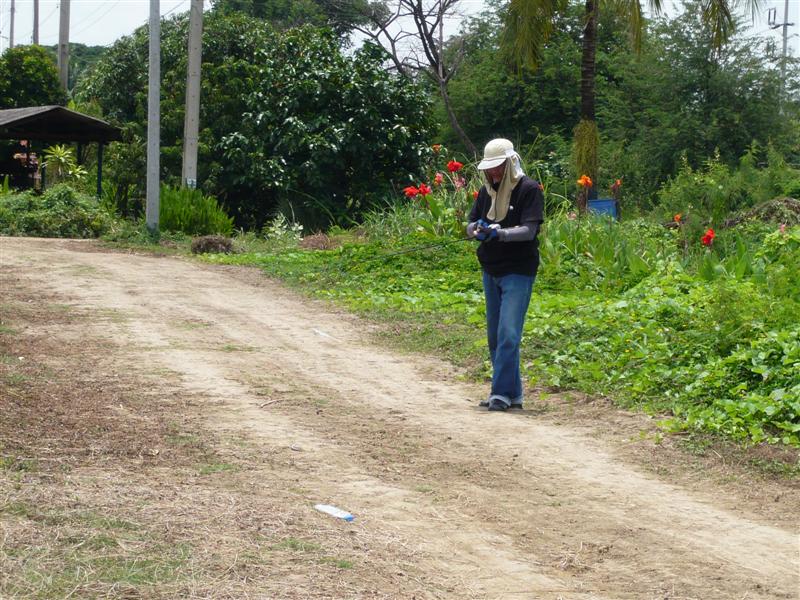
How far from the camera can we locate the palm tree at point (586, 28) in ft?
59.9

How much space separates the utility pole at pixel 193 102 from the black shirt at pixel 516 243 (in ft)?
49.8

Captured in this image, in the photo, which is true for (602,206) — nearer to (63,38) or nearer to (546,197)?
(546,197)

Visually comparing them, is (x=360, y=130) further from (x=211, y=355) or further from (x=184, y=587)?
(x=184, y=587)

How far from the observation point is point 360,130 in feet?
74.9

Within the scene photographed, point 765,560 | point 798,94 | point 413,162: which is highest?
point 798,94

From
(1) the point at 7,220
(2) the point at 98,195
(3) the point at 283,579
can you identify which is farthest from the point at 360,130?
(3) the point at 283,579

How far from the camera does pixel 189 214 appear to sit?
20750mm

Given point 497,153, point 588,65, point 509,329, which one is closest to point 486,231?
point 497,153

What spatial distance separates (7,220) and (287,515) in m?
16.7

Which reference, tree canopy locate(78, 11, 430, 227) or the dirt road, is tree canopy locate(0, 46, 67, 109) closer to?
tree canopy locate(78, 11, 430, 227)

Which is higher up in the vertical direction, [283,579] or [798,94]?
[798,94]

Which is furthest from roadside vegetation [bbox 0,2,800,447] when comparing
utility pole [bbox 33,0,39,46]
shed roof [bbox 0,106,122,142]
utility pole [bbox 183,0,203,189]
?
utility pole [bbox 33,0,39,46]

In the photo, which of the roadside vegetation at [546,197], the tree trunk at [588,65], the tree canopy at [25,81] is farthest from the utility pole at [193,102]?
the tree canopy at [25,81]

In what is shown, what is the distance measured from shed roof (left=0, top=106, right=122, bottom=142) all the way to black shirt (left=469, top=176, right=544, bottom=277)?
1630 centimetres
